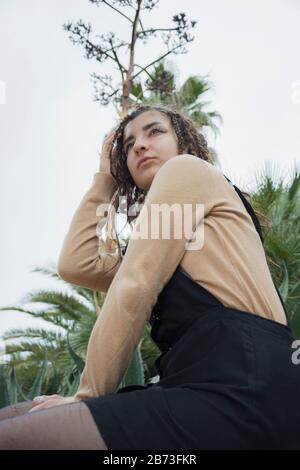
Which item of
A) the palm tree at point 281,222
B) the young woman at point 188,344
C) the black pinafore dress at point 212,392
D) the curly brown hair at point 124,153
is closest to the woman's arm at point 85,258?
the curly brown hair at point 124,153

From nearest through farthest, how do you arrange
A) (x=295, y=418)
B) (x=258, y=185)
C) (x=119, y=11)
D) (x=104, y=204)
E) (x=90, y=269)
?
(x=295, y=418) → (x=90, y=269) → (x=104, y=204) → (x=119, y=11) → (x=258, y=185)

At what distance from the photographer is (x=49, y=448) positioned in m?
1.08

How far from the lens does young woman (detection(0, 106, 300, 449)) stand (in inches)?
42.8

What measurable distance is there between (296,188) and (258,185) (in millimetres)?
520

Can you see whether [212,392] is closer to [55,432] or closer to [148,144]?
[55,432]

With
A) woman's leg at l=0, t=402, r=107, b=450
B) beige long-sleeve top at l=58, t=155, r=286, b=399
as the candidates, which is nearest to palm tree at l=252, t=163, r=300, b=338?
beige long-sleeve top at l=58, t=155, r=286, b=399

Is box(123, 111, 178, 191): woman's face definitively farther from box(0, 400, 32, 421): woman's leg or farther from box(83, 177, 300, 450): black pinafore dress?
box(0, 400, 32, 421): woman's leg

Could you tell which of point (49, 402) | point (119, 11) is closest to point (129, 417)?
point (49, 402)

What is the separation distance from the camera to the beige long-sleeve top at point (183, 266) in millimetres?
1251

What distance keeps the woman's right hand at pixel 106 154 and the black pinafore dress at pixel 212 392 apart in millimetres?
1011

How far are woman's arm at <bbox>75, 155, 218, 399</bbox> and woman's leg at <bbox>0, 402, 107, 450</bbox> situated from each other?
6.0 inches

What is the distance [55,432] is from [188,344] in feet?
0.99

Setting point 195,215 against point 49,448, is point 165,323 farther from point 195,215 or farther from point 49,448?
point 49,448
